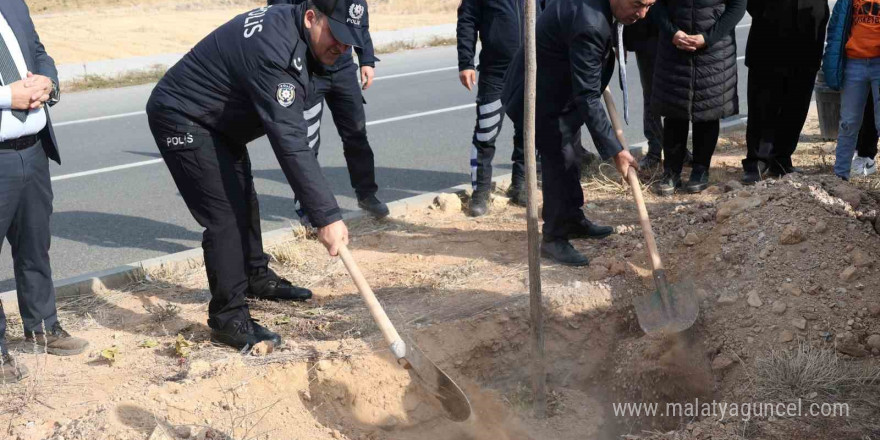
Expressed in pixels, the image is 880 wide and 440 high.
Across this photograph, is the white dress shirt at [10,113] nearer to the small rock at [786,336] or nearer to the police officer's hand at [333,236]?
the police officer's hand at [333,236]

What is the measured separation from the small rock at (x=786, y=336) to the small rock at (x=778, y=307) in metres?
0.14

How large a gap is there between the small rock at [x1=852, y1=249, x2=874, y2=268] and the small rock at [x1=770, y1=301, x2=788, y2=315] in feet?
1.41

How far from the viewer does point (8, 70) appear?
3906 millimetres

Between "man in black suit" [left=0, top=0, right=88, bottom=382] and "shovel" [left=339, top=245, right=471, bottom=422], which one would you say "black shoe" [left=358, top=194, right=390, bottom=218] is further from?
"shovel" [left=339, top=245, right=471, bottom=422]

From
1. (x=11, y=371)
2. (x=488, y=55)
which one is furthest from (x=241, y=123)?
(x=488, y=55)

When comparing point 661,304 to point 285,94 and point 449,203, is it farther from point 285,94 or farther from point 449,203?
point 449,203

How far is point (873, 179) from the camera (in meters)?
5.77

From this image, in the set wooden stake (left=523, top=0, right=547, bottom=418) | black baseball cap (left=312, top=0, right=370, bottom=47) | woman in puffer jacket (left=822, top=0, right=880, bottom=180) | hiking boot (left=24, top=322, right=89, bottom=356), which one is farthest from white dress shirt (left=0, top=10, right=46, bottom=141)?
woman in puffer jacket (left=822, top=0, right=880, bottom=180)

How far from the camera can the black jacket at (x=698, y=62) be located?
5680mm

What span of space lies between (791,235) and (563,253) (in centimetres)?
130

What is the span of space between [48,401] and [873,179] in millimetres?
5292

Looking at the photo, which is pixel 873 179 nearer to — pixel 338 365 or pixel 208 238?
pixel 338 365

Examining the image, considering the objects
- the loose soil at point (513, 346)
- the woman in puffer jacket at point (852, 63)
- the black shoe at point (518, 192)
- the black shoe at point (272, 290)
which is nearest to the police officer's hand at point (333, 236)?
the loose soil at point (513, 346)

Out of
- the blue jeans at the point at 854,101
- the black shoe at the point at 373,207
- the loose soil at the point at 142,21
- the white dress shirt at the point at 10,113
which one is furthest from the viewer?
the loose soil at the point at 142,21
